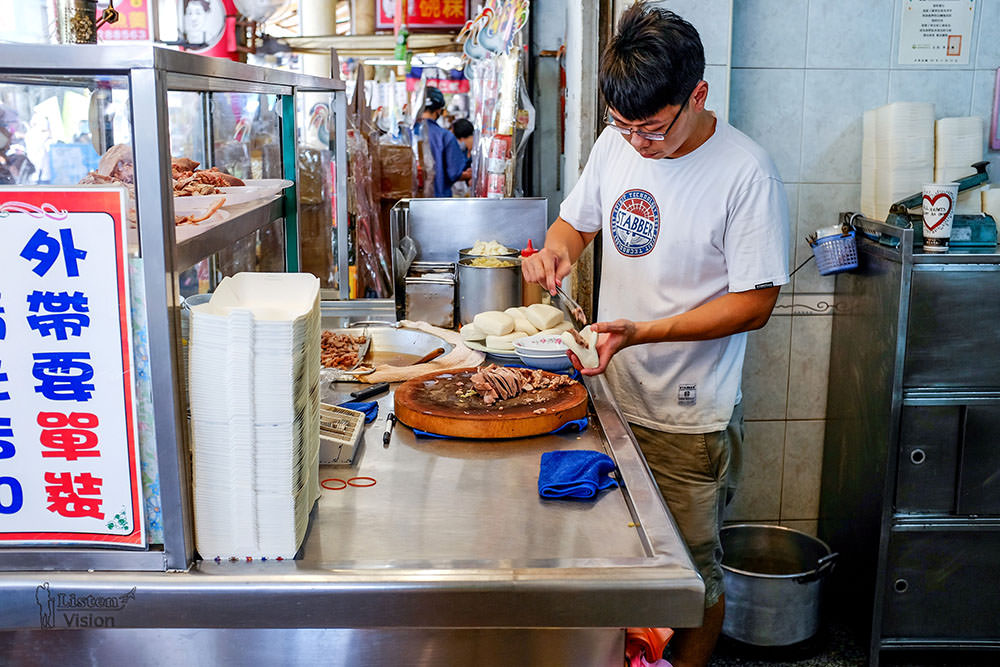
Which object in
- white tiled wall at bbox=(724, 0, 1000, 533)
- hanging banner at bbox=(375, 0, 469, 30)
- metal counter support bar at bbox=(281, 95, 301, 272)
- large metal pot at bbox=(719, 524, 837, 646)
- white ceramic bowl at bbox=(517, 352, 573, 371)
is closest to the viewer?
white ceramic bowl at bbox=(517, 352, 573, 371)

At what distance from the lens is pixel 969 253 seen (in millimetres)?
2885

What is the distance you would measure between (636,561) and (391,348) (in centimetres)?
149

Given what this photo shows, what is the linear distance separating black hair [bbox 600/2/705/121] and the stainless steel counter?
0.95 m

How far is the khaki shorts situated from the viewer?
244 centimetres

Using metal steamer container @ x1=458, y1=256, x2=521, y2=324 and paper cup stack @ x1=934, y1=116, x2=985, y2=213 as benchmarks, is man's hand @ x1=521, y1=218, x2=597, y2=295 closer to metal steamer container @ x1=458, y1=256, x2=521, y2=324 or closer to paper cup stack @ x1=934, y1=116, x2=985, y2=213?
metal steamer container @ x1=458, y1=256, x2=521, y2=324

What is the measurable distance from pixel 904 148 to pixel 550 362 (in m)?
1.71

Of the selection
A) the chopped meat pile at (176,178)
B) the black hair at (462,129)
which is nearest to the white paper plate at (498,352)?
the chopped meat pile at (176,178)

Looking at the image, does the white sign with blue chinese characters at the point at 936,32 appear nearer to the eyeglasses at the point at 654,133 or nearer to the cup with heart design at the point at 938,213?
A: the cup with heart design at the point at 938,213

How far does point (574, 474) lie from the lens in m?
1.56

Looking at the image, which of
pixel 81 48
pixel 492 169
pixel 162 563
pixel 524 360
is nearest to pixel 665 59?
pixel 524 360

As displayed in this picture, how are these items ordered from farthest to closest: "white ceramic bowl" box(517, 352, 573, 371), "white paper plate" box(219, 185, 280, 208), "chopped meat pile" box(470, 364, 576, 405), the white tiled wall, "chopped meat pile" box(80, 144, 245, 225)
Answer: the white tiled wall < "white ceramic bowl" box(517, 352, 573, 371) < "chopped meat pile" box(470, 364, 576, 405) < "white paper plate" box(219, 185, 280, 208) < "chopped meat pile" box(80, 144, 245, 225)

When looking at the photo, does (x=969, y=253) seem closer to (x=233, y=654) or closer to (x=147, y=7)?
(x=233, y=654)

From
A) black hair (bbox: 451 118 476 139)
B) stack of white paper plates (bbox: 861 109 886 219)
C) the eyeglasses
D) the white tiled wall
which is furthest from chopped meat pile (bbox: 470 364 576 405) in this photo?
black hair (bbox: 451 118 476 139)

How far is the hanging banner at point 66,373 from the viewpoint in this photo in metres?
1.05
